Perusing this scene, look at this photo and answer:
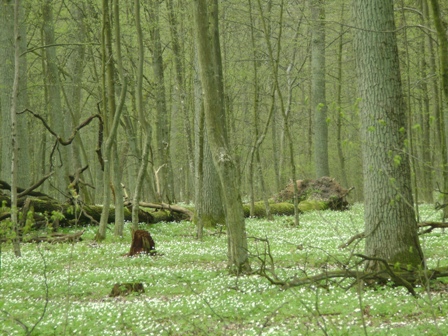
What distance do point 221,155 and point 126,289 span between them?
3.09m

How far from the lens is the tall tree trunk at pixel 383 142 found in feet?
27.5

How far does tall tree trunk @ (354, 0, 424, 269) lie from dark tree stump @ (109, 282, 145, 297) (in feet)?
13.5

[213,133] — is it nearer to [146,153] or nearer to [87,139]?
[146,153]

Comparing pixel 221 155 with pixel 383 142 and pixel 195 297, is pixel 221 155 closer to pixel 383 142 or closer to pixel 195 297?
pixel 195 297

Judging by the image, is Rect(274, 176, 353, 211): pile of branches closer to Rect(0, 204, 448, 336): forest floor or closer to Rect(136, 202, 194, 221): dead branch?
Rect(136, 202, 194, 221): dead branch

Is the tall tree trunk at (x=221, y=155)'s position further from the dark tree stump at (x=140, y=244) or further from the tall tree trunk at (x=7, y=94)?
the tall tree trunk at (x=7, y=94)

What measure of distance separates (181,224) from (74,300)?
9850 millimetres

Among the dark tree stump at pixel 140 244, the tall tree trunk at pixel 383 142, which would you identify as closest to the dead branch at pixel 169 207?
the dark tree stump at pixel 140 244

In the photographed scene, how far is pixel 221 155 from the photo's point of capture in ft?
31.8

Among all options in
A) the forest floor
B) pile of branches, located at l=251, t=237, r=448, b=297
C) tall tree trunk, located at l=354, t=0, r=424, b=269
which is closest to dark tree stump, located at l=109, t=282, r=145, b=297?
the forest floor

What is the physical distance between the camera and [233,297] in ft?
26.3

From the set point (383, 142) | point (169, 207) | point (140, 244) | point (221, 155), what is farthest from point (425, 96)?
point (221, 155)

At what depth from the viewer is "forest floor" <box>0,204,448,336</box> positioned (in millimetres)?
6281

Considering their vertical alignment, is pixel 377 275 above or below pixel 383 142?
below
